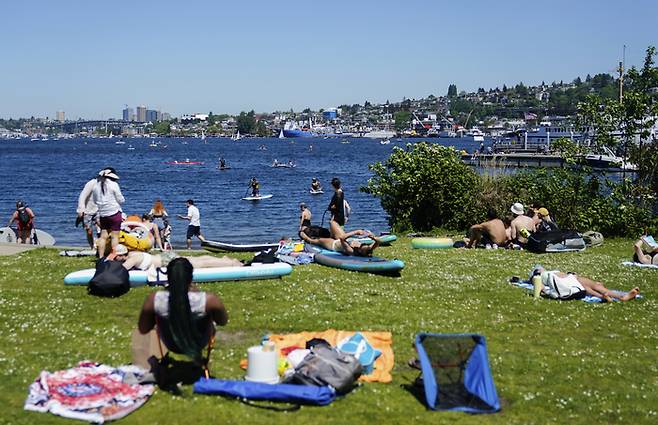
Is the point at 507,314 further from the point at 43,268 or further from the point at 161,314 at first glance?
the point at 43,268

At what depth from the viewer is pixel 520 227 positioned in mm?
23734

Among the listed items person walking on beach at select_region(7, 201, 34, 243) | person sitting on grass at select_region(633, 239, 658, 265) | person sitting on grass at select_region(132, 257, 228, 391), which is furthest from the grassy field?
person walking on beach at select_region(7, 201, 34, 243)

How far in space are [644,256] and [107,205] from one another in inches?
569

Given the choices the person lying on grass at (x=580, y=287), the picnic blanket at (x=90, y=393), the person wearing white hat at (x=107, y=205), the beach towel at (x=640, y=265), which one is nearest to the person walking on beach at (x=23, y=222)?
the person wearing white hat at (x=107, y=205)

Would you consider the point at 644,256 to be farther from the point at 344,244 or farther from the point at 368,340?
the point at 368,340

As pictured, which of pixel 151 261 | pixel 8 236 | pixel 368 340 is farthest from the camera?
pixel 8 236

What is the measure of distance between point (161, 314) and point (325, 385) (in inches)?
93.6

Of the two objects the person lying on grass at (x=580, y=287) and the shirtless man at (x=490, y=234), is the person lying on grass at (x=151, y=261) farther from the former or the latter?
the shirtless man at (x=490, y=234)

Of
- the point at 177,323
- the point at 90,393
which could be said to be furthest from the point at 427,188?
the point at 90,393

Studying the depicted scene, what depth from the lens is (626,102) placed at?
27844mm

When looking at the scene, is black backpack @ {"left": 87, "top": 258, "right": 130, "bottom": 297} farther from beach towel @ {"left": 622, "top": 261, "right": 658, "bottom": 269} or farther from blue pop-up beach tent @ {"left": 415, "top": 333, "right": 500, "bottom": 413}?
beach towel @ {"left": 622, "top": 261, "right": 658, "bottom": 269}

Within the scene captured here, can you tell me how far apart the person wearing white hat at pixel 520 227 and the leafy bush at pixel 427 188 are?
5.76 m

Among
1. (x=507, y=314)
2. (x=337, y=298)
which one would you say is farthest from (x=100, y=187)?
(x=507, y=314)

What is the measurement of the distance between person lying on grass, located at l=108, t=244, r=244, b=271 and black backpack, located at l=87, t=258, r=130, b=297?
0.88 meters
